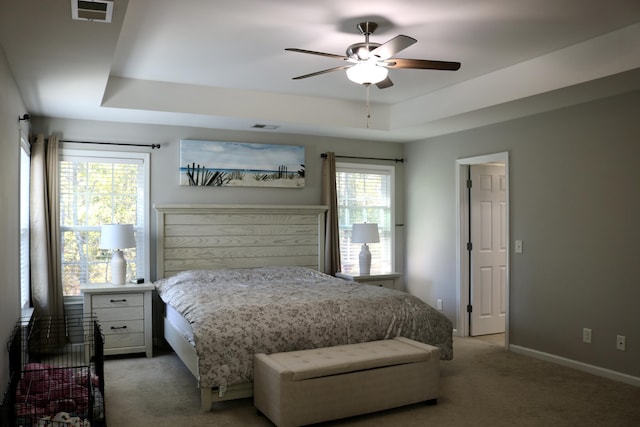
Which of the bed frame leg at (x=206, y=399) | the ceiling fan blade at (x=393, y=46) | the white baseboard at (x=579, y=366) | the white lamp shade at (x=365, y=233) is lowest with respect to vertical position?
the white baseboard at (x=579, y=366)

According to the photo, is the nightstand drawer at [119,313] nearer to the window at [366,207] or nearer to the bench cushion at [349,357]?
the bench cushion at [349,357]

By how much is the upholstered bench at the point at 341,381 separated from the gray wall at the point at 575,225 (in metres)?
1.67

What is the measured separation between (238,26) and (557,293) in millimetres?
3534

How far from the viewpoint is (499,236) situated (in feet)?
20.6

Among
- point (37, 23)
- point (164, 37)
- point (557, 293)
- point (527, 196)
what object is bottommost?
point (557, 293)

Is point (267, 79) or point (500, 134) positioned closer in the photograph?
point (267, 79)

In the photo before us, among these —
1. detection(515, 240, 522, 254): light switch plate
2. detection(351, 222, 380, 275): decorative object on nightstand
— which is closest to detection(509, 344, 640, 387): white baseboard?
detection(515, 240, 522, 254): light switch plate

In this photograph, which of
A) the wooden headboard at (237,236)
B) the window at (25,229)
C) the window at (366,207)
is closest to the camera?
the window at (25,229)

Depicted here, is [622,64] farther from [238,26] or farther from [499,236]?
[499,236]

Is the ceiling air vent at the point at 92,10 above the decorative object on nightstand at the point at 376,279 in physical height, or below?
above

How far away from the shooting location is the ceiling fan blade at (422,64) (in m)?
3.40

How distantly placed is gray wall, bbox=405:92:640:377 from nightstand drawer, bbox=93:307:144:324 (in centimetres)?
356

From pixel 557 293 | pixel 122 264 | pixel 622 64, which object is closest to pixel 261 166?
pixel 122 264

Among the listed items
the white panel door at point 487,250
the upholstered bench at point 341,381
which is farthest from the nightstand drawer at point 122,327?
the white panel door at point 487,250
